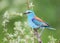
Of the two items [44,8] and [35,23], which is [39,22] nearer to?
[35,23]

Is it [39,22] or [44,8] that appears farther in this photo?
[44,8]

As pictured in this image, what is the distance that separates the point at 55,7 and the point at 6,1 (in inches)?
32.7

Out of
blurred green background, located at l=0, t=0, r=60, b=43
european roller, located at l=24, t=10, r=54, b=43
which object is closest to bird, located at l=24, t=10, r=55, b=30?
european roller, located at l=24, t=10, r=54, b=43

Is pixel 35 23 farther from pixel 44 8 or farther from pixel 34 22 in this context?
pixel 44 8

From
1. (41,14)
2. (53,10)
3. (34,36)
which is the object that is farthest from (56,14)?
(34,36)

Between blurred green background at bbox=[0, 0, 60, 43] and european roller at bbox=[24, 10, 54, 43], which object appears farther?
blurred green background at bbox=[0, 0, 60, 43]

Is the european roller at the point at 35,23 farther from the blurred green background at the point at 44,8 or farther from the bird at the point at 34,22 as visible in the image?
the blurred green background at the point at 44,8

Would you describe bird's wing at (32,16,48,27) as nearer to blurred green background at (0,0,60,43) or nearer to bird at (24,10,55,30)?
bird at (24,10,55,30)

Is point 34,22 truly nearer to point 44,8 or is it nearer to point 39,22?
point 39,22

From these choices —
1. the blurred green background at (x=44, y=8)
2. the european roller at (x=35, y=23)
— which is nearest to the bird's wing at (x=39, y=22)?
the european roller at (x=35, y=23)

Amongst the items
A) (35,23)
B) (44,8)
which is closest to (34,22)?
(35,23)

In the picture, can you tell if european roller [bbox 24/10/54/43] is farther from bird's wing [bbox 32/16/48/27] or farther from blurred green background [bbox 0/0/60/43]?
blurred green background [bbox 0/0/60/43]

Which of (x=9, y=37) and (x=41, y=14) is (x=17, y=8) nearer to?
(x=41, y=14)

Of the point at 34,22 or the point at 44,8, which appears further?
the point at 44,8
